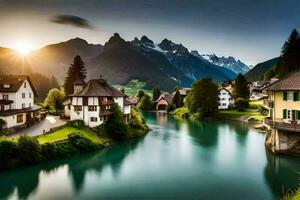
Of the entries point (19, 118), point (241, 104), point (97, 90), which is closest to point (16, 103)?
point (19, 118)

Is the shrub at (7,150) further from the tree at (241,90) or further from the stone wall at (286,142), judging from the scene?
the tree at (241,90)

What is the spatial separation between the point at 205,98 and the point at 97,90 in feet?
162

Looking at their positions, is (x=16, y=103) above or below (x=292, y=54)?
below

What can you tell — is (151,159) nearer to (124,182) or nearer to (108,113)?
(124,182)

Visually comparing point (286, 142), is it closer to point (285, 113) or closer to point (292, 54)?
point (285, 113)

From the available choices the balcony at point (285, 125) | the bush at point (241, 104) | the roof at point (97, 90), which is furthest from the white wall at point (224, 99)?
the balcony at point (285, 125)

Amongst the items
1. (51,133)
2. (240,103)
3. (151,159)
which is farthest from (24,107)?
(240,103)

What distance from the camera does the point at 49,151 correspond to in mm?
42438

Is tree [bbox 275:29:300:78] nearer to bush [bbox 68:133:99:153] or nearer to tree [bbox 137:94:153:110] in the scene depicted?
tree [bbox 137:94:153:110]

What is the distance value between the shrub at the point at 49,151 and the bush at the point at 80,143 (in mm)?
3913

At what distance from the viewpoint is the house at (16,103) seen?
4985cm

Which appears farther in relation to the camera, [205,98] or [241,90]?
[241,90]

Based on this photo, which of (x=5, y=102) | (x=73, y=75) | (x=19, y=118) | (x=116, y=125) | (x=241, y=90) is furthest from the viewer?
(x=241, y=90)

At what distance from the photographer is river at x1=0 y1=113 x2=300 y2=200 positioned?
30.0 meters
